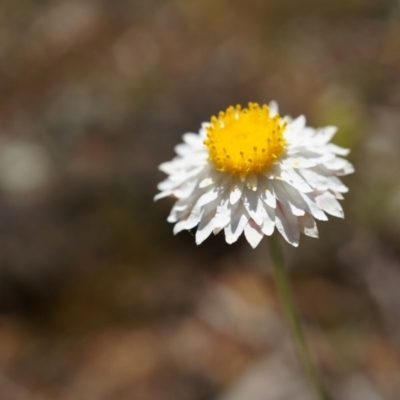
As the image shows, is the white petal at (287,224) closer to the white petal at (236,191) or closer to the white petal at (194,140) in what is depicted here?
the white petal at (236,191)

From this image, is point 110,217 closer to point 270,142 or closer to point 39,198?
point 39,198

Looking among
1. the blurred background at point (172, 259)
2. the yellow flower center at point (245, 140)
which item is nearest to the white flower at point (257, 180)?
the yellow flower center at point (245, 140)

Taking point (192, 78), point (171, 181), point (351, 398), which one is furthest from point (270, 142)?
point (192, 78)

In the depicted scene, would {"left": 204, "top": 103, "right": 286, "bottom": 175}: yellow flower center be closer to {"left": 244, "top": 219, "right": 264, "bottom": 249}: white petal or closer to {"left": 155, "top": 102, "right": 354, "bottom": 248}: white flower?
{"left": 155, "top": 102, "right": 354, "bottom": 248}: white flower

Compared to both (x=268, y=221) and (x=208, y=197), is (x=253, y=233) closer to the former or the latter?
(x=268, y=221)

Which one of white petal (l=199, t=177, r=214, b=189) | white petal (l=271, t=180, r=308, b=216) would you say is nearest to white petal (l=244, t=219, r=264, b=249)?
white petal (l=271, t=180, r=308, b=216)
